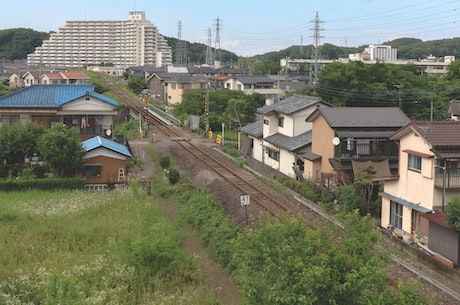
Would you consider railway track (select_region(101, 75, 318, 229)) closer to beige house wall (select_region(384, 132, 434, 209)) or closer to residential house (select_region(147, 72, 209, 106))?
beige house wall (select_region(384, 132, 434, 209))

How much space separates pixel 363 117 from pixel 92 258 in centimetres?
1335

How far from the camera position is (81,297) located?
9.83m

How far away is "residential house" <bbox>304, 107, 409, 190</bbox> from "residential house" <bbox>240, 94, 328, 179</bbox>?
1429 mm

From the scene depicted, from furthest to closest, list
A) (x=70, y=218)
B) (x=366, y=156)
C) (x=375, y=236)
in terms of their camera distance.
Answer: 1. (x=366, y=156)
2. (x=70, y=218)
3. (x=375, y=236)

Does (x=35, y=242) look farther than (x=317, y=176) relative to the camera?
No

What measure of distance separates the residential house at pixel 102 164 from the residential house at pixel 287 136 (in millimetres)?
7499

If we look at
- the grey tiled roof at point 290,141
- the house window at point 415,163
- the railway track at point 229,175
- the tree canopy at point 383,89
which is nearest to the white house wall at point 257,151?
the grey tiled roof at point 290,141

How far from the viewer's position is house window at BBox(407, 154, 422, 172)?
50.7 ft

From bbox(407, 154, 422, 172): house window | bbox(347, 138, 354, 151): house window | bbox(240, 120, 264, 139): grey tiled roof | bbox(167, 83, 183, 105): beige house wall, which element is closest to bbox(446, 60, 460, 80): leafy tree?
bbox(240, 120, 264, 139): grey tiled roof

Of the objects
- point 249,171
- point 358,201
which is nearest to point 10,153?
point 249,171

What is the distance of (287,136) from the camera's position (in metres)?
26.3

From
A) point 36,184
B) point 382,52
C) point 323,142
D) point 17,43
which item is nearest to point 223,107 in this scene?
point 323,142

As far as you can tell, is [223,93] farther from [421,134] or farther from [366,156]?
[421,134]

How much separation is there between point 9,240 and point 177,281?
5.23 metres
